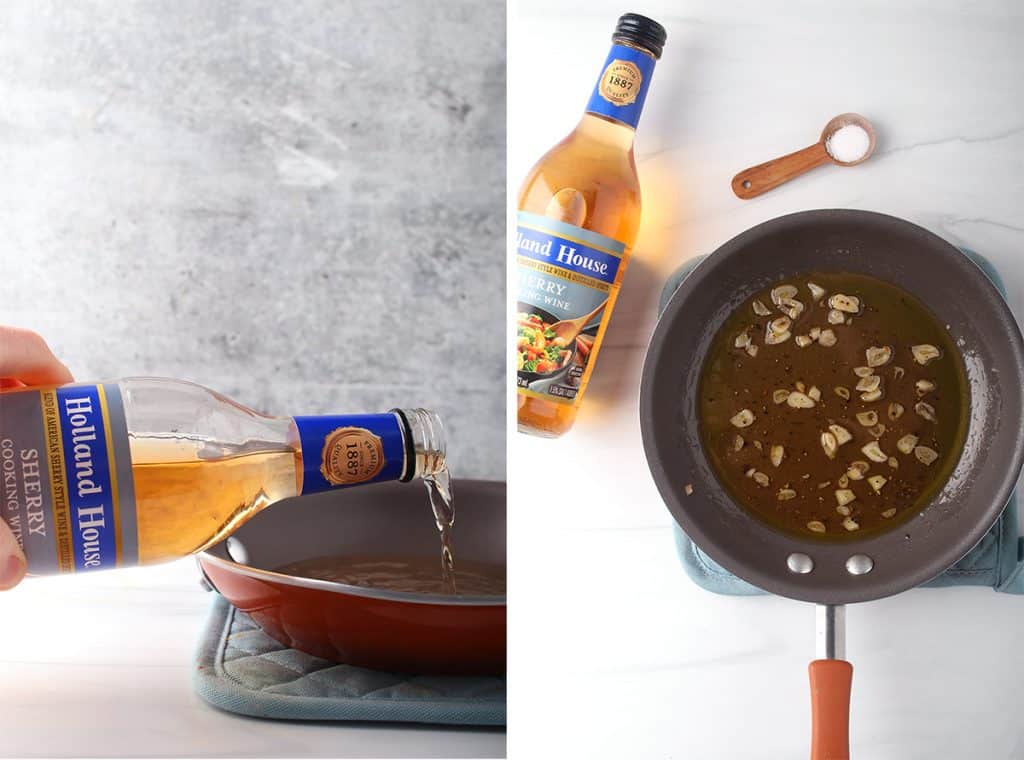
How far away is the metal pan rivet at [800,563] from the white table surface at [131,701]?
1.02 feet

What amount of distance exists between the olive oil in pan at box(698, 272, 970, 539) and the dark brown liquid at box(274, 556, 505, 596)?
36cm

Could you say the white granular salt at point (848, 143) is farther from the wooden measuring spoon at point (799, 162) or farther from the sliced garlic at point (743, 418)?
the sliced garlic at point (743, 418)

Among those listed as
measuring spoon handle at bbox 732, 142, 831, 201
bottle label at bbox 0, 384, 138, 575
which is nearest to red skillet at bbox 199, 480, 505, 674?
bottle label at bbox 0, 384, 138, 575

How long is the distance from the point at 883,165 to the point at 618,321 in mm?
228

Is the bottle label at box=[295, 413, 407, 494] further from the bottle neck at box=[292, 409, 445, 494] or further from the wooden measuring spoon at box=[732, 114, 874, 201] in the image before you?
the wooden measuring spoon at box=[732, 114, 874, 201]

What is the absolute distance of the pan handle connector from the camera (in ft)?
2.00

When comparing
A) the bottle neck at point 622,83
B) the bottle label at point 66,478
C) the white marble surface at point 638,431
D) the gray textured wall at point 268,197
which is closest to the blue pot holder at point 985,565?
the white marble surface at point 638,431

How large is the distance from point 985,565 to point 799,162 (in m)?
0.32

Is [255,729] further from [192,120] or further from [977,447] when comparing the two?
[192,120]

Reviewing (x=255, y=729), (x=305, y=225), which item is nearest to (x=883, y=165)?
(x=255, y=729)

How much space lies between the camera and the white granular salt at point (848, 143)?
0.71 m

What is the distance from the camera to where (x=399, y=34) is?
1.69 metres

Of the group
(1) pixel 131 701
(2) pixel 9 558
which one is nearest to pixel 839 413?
(2) pixel 9 558

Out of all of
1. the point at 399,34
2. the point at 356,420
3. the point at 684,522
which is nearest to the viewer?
the point at 684,522
